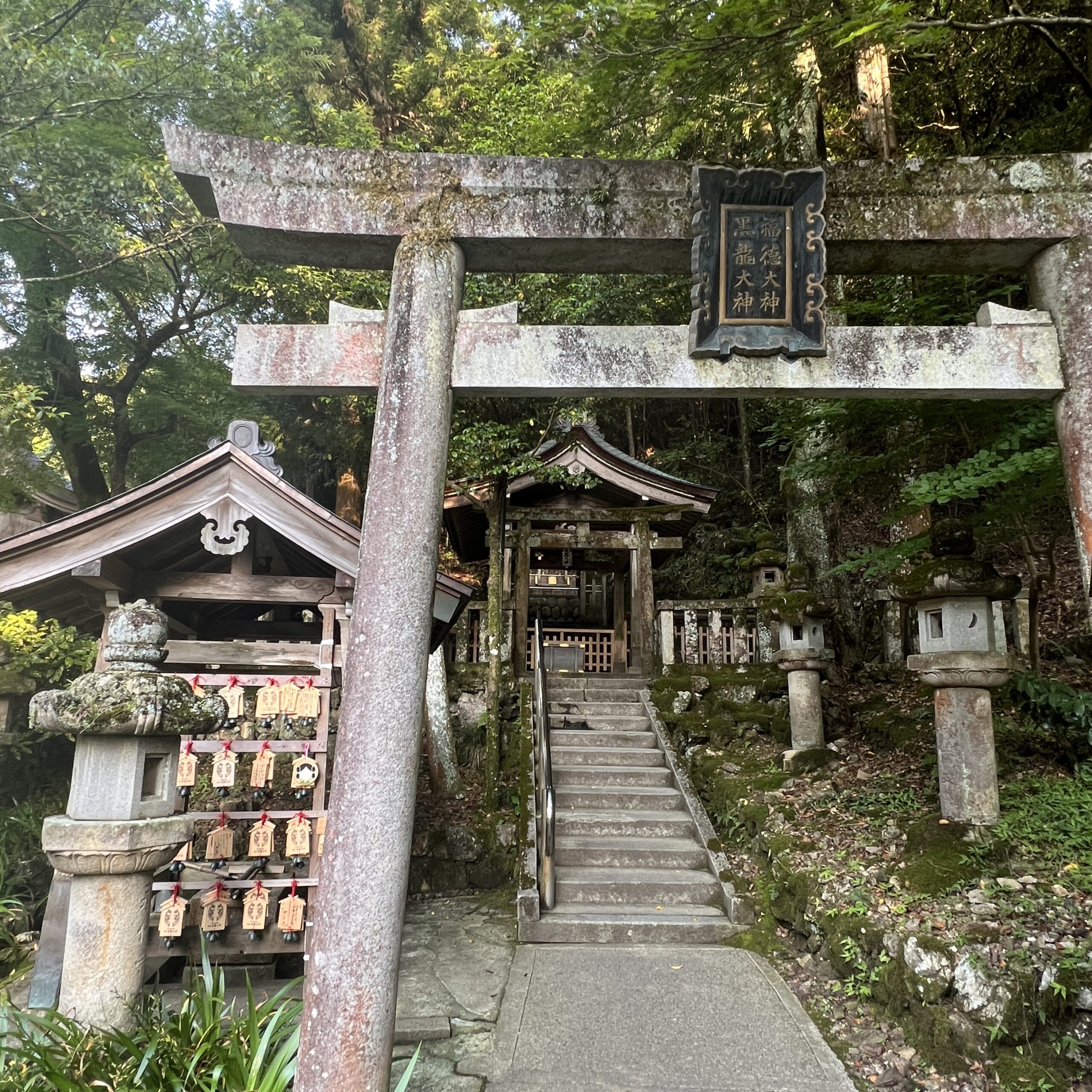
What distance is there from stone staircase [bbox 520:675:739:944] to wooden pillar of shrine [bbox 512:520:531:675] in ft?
6.31

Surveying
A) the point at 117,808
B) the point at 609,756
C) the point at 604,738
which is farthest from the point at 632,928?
the point at 117,808

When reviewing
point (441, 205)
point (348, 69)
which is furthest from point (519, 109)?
point (441, 205)

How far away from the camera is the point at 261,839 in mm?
5352

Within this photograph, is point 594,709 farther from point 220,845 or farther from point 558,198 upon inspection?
point 558,198

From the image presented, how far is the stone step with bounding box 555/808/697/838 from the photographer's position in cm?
705

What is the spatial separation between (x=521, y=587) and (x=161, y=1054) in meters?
9.03

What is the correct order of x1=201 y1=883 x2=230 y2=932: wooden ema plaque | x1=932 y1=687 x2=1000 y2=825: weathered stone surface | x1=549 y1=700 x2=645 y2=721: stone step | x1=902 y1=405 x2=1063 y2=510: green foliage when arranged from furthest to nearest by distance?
1. x1=549 y1=700 x2=645 y2=721: stone step
2. x1=201 y1=883 x2=230 y2=932: wooden ema plaque
3. x1=932 y1=687 x2=1000 y2=825: weathered stone surface
4. x1=902 y1=405 x2=1063 y2=510: green foliage

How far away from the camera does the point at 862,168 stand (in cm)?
390

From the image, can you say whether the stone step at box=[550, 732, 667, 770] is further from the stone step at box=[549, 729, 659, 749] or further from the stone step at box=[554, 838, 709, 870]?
the stone step at box=[554, 838, 709, 870]

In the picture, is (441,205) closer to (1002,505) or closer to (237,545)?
(237,545)

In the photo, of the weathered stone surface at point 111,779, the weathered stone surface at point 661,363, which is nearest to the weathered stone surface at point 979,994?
the weathered stone surface at point 661,363

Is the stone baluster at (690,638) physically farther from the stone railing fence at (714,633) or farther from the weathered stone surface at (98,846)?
the weathered stone surface at (98,846)

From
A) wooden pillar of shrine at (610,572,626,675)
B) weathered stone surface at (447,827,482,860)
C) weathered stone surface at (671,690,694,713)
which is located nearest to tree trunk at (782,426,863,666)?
weathered stone surface at (671,690,694,713)

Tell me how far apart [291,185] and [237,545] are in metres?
2.86
